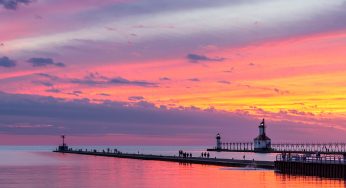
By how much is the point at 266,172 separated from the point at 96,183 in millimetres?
24865

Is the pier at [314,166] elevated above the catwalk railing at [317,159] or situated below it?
below

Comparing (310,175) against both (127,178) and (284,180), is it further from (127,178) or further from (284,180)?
(127,178)

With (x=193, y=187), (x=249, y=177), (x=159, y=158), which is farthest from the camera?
(x=159, y=158)

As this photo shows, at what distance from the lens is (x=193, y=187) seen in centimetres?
7331

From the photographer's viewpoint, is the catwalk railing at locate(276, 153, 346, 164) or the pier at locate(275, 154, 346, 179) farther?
the catwalk railing at locate(276, 153, 346, 164)

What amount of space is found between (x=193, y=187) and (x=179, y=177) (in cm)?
1482

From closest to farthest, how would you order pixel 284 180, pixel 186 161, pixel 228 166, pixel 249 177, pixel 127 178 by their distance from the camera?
pixel 284 180, pixel 249 177, pixel 127 178, pixel 228 166, pixel 186 161

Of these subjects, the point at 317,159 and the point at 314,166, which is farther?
the point at 317,159

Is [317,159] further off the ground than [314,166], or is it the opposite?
[317,159]

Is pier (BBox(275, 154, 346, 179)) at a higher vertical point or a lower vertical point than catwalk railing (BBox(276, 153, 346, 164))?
lower

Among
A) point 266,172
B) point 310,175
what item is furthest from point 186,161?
point 310,175

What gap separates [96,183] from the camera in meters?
80.4

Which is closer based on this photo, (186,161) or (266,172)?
(266,172)

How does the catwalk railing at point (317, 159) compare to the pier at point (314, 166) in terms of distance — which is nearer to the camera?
the pier at point (314, 166)
